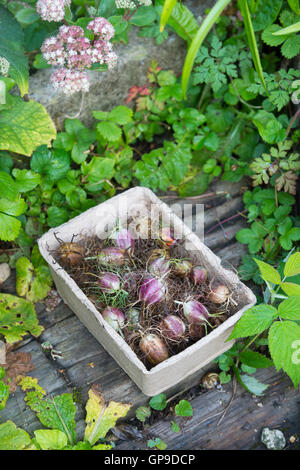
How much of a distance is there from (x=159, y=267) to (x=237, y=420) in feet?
1.63

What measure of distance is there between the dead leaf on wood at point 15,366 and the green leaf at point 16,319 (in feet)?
0.18

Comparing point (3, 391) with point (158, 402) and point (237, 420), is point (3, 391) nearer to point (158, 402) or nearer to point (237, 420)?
point (158, 402)

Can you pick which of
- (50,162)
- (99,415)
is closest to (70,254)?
(50,162)

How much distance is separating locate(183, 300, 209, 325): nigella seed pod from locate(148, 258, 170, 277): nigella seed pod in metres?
0.11

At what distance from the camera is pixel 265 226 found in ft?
5.49

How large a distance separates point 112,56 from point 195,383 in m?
0.98

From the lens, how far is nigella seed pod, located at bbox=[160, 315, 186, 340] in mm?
1287

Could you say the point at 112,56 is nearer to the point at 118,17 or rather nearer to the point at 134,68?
the point at 118,17

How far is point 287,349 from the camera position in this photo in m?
1.16

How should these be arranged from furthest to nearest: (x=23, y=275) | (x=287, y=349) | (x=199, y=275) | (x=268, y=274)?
(x=23, y=275) < (x=199, y=275) < (x=268, y=274) < (x=287, y=349)

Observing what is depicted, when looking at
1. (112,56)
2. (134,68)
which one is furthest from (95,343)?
(134,68)

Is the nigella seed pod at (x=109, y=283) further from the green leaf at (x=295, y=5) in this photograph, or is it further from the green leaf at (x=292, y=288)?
the green leaf at (x=295, y=5)
